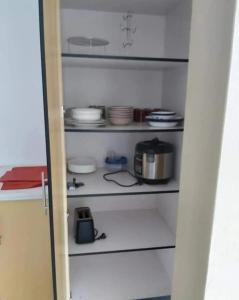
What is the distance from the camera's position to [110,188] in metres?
1.31

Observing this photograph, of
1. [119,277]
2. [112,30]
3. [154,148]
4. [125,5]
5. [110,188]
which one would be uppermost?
[125,5]

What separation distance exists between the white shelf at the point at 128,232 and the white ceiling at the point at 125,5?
1.30 m

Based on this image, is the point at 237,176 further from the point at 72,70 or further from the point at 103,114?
the point at 72,70

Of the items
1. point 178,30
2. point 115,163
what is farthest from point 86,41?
point 115,163

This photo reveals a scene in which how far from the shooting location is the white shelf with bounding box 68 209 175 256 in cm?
135

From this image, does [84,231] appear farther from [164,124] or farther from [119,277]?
[164,124]

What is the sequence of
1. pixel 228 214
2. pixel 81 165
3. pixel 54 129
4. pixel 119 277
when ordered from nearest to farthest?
1. pixel 228 214
2. pixel 54 129
3. pixel 81 165
4. pixel 119 277

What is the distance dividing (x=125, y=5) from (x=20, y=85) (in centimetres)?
81

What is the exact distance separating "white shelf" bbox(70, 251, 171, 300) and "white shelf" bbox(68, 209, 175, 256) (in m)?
0.35

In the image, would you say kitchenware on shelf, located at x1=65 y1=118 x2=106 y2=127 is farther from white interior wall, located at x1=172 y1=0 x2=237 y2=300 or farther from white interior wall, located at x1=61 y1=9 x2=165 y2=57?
white interior wall, located at x1=172 y1=0 x2=237 y2=300

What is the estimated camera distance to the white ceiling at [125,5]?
1.33m

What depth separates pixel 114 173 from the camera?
156cm

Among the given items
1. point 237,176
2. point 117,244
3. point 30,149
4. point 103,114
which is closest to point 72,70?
point 103,114

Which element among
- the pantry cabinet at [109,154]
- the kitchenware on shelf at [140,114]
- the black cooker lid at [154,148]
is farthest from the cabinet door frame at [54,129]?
the kitchenware on shelf at [140,114]
